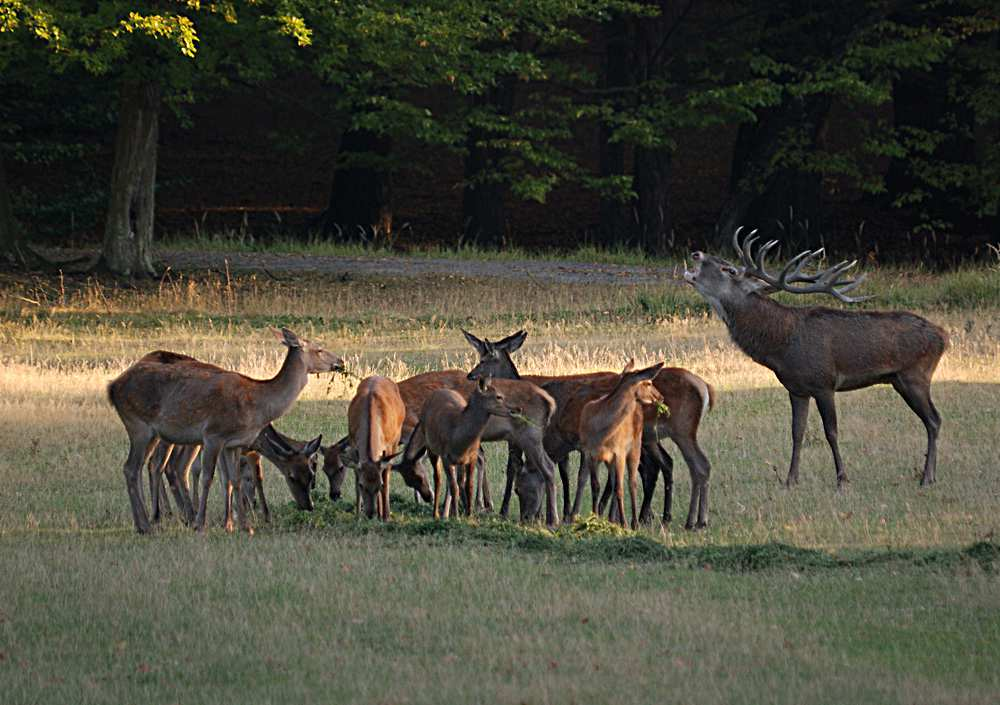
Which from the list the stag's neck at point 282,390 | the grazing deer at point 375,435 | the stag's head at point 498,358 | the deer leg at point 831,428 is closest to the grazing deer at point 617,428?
the grazing deer at point 375,435

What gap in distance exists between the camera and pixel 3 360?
20484 mm

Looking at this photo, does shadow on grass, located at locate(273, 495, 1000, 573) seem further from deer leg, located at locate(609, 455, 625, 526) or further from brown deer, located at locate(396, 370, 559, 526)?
brown deer, located at locate(396, 370, 559, 526)

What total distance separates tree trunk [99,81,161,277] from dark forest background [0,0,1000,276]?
0.04 m

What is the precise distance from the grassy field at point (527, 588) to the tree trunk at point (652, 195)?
66.7 feet

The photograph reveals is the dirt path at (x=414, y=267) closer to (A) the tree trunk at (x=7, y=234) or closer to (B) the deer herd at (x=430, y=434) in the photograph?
(A) the tree trunk at (x=7, y=234)

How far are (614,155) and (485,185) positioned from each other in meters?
2.96

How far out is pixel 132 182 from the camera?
93.6 ft

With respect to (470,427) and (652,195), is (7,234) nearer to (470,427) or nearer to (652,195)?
(652,195)

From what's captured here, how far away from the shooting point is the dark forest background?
28578 millimetres

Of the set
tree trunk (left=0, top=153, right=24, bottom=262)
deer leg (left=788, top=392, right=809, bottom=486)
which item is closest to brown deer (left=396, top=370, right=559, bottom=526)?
deer leg (left=788, top=392, right=809, bottom=486)

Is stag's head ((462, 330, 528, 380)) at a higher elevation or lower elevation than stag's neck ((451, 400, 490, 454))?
higher

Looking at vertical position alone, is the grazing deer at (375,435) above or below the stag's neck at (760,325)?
below

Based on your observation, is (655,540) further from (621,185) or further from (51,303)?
(621,185)

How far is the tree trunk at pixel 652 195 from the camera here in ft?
123
